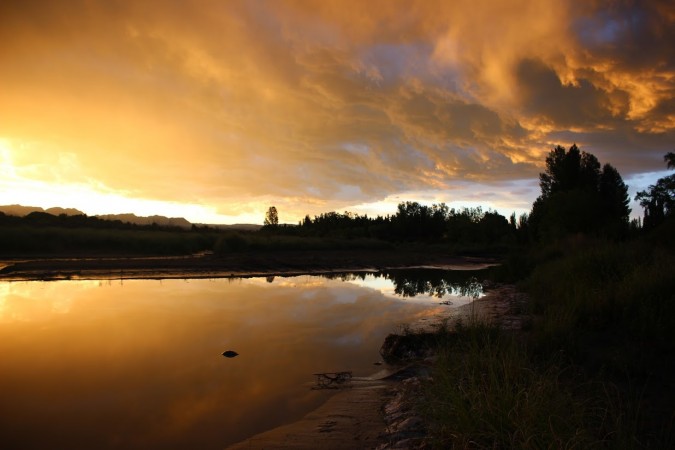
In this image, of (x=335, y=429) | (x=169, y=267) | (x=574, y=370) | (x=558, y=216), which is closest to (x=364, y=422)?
(x=335, y=429)

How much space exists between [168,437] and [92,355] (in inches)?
185

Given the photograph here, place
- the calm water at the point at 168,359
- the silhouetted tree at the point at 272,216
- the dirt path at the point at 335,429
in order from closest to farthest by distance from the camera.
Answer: the dirt path at the point at 335,429 < the calm water at the point at 168,359 < the silhouetted tree at the point at 272,216

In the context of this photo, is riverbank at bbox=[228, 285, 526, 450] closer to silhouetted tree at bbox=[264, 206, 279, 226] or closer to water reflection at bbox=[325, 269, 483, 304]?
water reflection at bbox=[325, 269, 483, 304]

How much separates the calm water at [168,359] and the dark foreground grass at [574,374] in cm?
288

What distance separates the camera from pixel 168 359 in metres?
8.92

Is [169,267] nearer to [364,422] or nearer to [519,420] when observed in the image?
[364,422]

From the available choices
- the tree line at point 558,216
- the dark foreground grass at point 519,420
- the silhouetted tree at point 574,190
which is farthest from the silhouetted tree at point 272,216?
the dark foreground grass at point 519,420

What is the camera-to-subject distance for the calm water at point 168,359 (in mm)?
5938

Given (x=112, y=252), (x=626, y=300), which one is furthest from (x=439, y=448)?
(x=112, y=252)

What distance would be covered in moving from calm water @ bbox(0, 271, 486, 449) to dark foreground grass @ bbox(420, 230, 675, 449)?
2.88 meters

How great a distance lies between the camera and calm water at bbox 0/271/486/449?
594 cm

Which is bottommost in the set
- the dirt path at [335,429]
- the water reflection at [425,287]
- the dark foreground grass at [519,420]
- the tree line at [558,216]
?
the dirt path at [335,429]

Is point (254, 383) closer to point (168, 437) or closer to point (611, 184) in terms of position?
point (168, 437)

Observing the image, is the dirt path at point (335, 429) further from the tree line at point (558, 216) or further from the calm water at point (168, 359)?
the tree line at point (558, 216)
